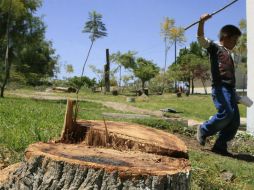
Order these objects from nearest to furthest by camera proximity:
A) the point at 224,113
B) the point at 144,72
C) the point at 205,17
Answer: the point at 205,17 < the point at 224,113 < the point at 144,72

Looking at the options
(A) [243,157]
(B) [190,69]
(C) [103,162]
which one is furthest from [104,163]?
(B) [190,69]

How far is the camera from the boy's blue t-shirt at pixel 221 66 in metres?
6.08

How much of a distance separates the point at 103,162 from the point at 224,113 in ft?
11.5

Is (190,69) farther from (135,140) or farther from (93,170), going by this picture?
(93,170)

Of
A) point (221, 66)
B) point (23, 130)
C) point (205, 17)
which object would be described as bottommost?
point (23, 130)

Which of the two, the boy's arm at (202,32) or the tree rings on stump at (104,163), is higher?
the boy's arm at (202,32)

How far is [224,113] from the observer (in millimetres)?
6035

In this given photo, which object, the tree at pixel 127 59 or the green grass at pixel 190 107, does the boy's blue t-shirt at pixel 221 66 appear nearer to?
the green grass at pixel 190 107

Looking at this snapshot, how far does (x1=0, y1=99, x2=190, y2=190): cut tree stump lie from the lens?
2654 mm

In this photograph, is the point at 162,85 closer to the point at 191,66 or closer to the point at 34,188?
the point at 191,66

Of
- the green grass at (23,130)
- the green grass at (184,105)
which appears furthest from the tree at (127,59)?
the green grass at (23,130)

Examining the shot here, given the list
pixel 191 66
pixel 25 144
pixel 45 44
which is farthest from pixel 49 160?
pixel 45 44

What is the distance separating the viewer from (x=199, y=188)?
4.59 m

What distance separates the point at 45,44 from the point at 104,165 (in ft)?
145
